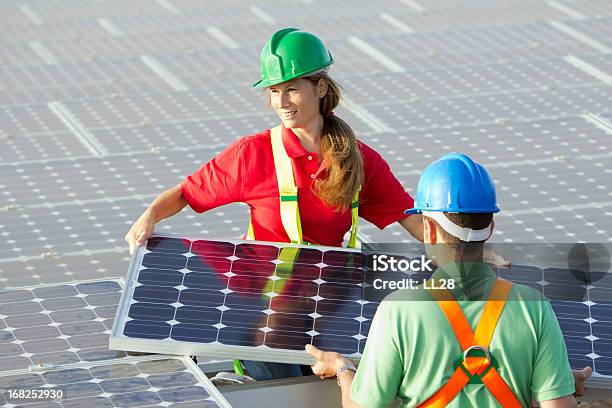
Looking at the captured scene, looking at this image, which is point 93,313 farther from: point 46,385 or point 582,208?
point 582,208

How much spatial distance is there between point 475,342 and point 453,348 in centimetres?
8

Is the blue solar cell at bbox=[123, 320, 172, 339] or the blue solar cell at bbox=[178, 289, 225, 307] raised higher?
the blue solar cell at bbox=[178, 289, 225, 307]

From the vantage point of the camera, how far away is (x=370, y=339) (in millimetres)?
4574

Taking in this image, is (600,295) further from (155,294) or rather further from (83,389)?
(83,389)

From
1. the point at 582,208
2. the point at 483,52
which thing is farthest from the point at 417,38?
the point at 582,208

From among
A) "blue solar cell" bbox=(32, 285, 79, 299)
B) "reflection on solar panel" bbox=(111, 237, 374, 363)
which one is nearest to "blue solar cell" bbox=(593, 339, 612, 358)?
"reflection on solar panel" bbox=(111, 237, 374, 363)

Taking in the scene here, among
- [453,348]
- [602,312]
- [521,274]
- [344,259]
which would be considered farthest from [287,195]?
[453,348]

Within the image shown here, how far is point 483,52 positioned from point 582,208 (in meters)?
5.22

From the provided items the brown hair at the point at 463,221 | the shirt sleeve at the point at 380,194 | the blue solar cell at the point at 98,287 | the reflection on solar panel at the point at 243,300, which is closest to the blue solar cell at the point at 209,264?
the reflection on solar panel at the point at 243,300

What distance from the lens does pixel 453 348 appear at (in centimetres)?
447

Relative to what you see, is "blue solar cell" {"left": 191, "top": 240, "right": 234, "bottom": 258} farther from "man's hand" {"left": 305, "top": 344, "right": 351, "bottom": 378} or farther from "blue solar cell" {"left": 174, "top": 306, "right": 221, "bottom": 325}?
"man's hand" {"left": 305, "top": 344, "right": 351, "bottom": 378}

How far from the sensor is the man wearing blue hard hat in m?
4.48

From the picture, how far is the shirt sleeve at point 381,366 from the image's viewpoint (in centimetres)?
450

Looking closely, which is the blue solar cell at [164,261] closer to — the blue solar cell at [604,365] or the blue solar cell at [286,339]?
the blue solar cell at [286,339]
